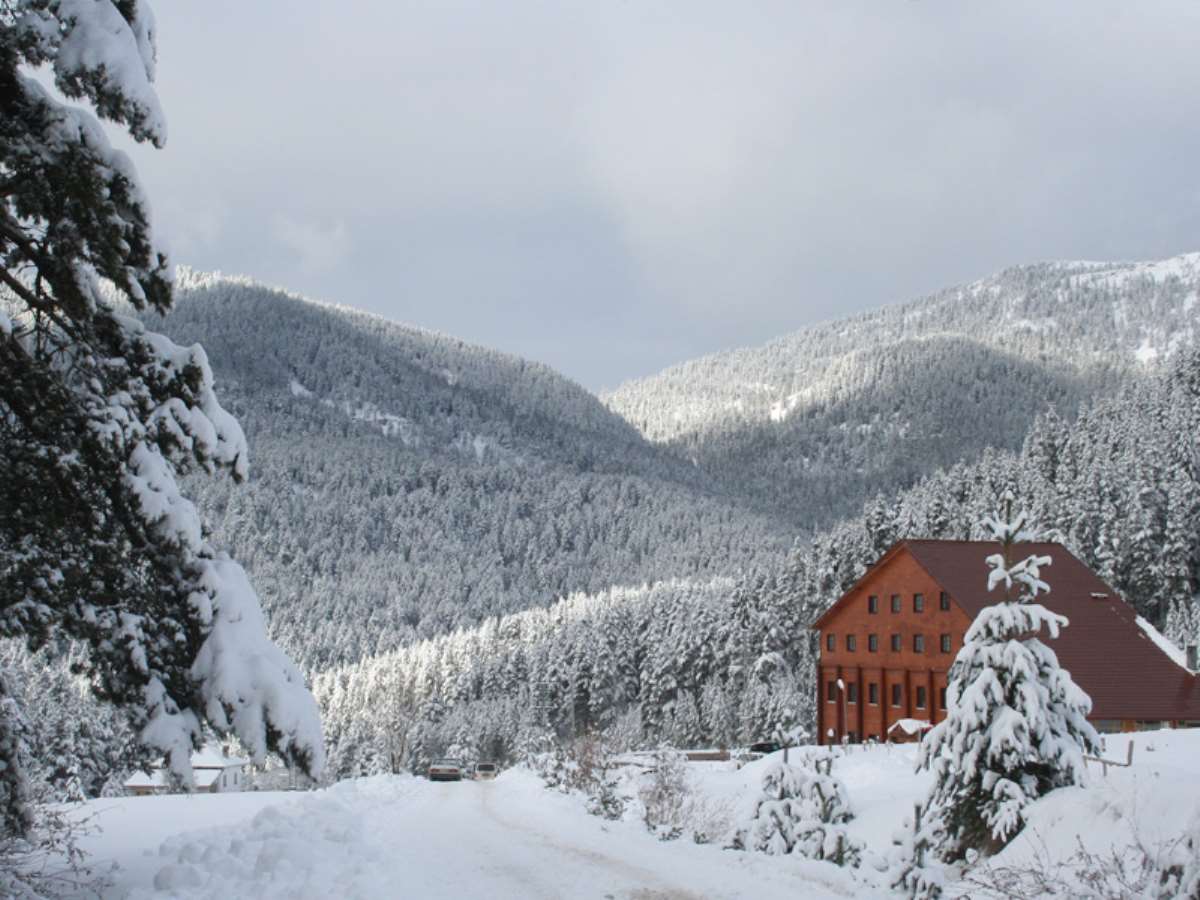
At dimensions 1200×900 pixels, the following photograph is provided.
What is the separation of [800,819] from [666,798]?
4.61 metres

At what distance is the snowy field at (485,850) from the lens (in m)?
9.71

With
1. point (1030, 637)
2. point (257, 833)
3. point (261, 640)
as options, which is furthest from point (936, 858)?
point (261, 640)

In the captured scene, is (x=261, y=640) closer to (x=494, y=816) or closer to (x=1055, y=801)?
(x=1055, y=801)

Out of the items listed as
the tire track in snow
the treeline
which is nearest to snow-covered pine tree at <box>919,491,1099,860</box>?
the tire track in snow

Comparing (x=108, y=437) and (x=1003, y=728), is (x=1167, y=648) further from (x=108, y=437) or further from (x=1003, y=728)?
(x=108, y=437)

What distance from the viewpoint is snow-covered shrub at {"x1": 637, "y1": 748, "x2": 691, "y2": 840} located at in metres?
16.5

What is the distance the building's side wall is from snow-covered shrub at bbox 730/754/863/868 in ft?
95.7

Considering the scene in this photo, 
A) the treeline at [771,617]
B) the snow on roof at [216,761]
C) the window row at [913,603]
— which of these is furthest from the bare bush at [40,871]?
the snow on roof at [216,761]

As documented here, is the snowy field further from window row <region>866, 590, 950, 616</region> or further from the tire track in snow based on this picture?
window row <region>866, 590, 950, 616</region>

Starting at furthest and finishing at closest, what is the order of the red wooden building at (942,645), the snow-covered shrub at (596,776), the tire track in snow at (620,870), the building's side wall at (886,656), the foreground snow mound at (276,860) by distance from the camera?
the building's side wall at (886,656)
the red wooden building at (942,645)
the snow-covered shrub at (596,776)
the tire track in snow at (620,870)
the foreground snow mound at (276,860)

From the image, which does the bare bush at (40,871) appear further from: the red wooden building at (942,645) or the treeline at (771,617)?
the treeline at (771,617)

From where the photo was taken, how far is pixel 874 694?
154 feet

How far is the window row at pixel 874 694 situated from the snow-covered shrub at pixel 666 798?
82.6ft

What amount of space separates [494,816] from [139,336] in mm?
14515
